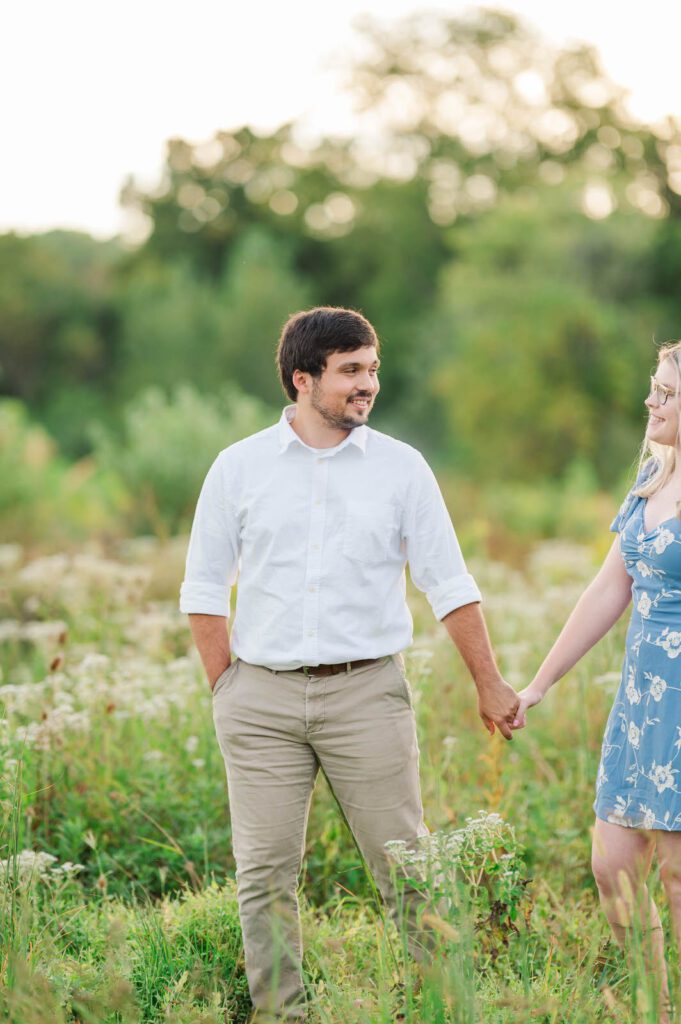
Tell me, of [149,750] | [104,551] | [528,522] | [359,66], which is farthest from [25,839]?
[359,66]

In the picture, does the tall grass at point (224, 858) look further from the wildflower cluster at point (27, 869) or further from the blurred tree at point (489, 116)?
the blurred tree at point (489, 116)

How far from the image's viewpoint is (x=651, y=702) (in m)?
3.26

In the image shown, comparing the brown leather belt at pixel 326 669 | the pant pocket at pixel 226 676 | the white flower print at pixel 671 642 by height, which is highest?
the white flower print at pixel 671 642

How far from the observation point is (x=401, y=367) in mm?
38969

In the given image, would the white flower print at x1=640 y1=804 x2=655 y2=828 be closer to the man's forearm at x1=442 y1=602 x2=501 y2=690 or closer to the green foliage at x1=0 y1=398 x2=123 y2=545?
the man's forearm at x1=442 y1=602 x2=501 y2=690

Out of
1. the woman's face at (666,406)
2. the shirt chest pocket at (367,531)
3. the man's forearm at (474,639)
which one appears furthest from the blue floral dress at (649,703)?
the shirt chest pocket at (367,531)

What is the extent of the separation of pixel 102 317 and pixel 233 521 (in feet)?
129

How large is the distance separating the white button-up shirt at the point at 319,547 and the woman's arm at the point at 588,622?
38cm

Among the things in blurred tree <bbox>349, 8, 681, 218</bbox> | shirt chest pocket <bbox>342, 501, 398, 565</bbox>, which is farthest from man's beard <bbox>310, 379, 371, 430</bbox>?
blurred tree <bbox>349, 8, 681, 218</bbox>

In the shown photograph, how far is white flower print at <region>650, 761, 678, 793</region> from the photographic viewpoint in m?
3.16

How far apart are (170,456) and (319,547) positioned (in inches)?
355

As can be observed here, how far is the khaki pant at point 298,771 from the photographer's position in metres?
3.34

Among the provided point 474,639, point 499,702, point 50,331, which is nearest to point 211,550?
point 474,639

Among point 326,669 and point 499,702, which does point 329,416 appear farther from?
point 499,702
